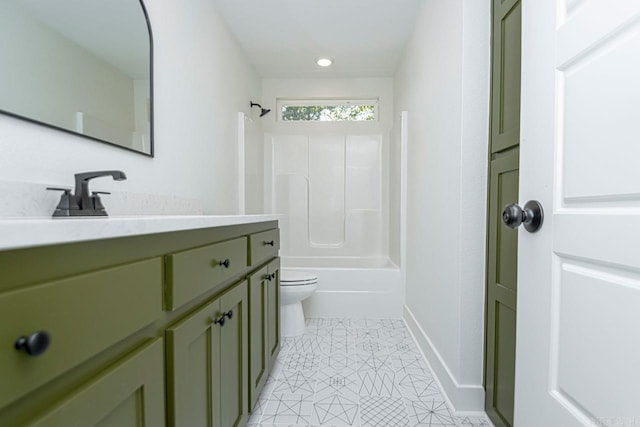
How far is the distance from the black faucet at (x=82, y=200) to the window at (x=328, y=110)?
295 centimetres

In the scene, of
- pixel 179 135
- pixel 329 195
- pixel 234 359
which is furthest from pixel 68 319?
pixel 329 195

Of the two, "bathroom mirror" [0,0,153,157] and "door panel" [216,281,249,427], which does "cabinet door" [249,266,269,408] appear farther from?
"bathroom mirror" [0,0,153,157]

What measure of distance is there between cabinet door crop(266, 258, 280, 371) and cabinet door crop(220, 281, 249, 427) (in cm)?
36

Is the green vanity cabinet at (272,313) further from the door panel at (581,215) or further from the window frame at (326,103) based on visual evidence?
the window frame at (326,103)

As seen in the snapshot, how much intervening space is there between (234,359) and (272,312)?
59 cm

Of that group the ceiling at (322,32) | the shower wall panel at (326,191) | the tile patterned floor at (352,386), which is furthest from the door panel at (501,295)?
the shower wall panel at (326,191)

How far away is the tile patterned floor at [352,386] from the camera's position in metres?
1.47

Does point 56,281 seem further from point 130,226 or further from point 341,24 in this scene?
point 341,24

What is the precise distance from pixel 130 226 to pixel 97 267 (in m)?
0.09

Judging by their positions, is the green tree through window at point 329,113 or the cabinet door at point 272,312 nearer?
the cabinet door at point 272,312

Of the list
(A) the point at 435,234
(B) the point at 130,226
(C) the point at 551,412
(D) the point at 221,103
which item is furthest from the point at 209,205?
(C) the point at 551,412

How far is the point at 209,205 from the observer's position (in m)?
2.16

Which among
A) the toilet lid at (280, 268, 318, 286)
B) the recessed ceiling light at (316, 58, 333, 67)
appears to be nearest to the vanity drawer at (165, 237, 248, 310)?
the toilet lid at (280, 268, 318, 286)

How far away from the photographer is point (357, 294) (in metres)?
2.86
